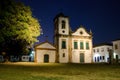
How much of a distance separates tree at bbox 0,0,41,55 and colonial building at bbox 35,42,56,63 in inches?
991

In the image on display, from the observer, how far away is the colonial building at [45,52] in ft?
150

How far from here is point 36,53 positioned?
4550 centimetres

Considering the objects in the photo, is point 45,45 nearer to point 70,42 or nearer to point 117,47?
point 70,42

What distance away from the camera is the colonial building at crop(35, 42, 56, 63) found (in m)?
45.6

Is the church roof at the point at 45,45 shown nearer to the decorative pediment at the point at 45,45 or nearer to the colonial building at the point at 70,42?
the decorative pediment at the point at 45,45

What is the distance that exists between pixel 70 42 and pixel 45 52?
6753 mm

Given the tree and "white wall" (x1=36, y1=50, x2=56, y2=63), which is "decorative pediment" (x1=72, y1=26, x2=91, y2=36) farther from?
the tree

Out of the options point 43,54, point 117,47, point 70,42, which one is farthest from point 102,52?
point 43,54

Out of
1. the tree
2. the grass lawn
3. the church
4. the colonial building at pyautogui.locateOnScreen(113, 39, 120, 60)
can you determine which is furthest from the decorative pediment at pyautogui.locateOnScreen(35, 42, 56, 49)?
the grass lawn

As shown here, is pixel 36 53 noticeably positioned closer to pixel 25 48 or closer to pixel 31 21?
pixel 25 48

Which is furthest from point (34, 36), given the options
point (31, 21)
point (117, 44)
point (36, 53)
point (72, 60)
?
point (117, 44)

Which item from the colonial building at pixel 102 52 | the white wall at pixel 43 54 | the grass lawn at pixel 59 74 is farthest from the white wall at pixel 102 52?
the grass lawn at pixel 59 74

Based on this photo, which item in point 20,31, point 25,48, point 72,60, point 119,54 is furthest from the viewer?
point 119,54

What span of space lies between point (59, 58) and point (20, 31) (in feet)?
97.8
